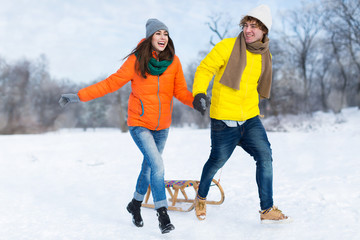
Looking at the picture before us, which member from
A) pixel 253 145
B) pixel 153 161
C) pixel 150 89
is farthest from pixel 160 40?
pixel 253 145

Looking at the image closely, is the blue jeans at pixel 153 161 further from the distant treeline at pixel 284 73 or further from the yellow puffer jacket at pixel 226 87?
the distant treeline at pixel 284 73

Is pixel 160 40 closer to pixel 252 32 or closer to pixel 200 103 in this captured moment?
pixel 200 103

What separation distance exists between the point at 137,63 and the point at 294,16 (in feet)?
112

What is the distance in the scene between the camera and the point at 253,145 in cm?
322

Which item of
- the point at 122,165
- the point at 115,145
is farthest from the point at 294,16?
the point at 122,165

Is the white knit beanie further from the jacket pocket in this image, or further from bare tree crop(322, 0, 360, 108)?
bare tree crop(322, 0, 360, 108)

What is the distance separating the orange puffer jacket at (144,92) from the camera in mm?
3309

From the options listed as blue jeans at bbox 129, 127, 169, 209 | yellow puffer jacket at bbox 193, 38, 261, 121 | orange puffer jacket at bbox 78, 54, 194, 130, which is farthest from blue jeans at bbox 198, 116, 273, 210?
blue jeans at bbox 129, 127, 169, 209

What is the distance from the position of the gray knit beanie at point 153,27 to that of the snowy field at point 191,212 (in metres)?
2.00

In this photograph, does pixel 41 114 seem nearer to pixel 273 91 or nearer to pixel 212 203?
pixel 273 91

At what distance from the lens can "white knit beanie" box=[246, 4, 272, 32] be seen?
3104 millimetres

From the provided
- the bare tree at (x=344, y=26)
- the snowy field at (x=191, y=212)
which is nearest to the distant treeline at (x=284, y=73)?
the bare tree at (x=344, y=26)

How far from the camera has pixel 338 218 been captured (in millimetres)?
3285

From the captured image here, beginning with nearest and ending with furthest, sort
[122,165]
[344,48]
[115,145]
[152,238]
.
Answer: [152,238] → [122,165] → [115,145] → [344,48]
